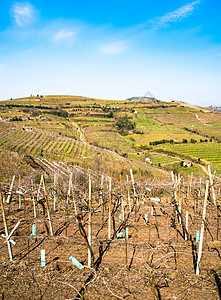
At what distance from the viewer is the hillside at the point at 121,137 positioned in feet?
114

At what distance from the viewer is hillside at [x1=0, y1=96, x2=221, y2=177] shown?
34625 millimetres

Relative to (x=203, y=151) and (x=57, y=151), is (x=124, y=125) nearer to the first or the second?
(x=203, y=151)

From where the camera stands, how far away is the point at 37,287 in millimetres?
5672

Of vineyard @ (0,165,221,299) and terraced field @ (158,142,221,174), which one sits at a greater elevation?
vineyard @ (0,165,221,299)

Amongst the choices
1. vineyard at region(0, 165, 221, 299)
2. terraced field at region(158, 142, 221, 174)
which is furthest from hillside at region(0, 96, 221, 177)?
vineyard at region(0, 165, 221, 299)

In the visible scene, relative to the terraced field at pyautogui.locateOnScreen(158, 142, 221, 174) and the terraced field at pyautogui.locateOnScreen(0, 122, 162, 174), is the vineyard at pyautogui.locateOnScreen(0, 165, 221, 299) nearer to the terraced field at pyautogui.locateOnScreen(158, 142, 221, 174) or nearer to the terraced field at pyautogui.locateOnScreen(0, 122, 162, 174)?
the terraced field at pyautogui.locateOnScreen(0, 122, 162, 174)

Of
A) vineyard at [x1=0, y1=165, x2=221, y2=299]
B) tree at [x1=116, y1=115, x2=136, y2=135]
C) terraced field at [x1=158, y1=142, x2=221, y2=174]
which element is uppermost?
tree at [x1=116, y1=115, x2=136, y2=135]

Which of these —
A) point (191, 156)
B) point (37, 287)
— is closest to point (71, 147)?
point (191, 156)

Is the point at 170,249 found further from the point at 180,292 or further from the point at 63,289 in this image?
the point at 63,289

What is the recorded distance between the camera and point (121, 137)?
68062mm

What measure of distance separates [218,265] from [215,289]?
129cm

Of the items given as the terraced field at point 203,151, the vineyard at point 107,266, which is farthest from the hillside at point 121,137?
the vineyard at point 107,266

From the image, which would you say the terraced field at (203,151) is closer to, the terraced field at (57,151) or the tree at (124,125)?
the terraced field at (57,151)

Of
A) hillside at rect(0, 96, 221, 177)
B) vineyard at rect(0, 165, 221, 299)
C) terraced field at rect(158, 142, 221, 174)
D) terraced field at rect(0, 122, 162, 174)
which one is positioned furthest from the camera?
terraced field at rect(158, 142, 221, 174)
